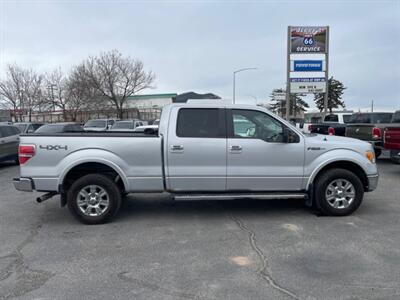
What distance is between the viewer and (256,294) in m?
3.10

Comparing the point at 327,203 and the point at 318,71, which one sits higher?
the point at 318,71

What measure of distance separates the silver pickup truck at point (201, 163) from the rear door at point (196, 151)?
16 mm

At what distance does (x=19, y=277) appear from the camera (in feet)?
11.4

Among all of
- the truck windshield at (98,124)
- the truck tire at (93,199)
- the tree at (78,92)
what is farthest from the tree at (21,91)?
the truck tire at (93,199)

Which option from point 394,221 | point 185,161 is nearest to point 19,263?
point 185,161

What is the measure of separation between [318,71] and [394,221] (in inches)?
565

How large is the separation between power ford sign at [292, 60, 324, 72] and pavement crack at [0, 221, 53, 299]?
55.8ft

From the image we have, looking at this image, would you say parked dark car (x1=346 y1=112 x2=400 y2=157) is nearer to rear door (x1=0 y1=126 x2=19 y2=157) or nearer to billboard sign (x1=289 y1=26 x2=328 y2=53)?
billboard sign (x1=289 y1=26 x2=328 y2=53)

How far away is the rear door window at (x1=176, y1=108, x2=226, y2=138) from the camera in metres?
5.27

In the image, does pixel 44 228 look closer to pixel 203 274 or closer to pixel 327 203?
pixel 203 274

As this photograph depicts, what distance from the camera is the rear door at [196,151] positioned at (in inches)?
204

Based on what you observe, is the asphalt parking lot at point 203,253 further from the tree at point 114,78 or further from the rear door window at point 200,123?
the tree at point 114,78

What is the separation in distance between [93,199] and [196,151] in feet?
6.13

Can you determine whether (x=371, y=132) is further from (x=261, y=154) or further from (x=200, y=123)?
(x=200, y=123)
